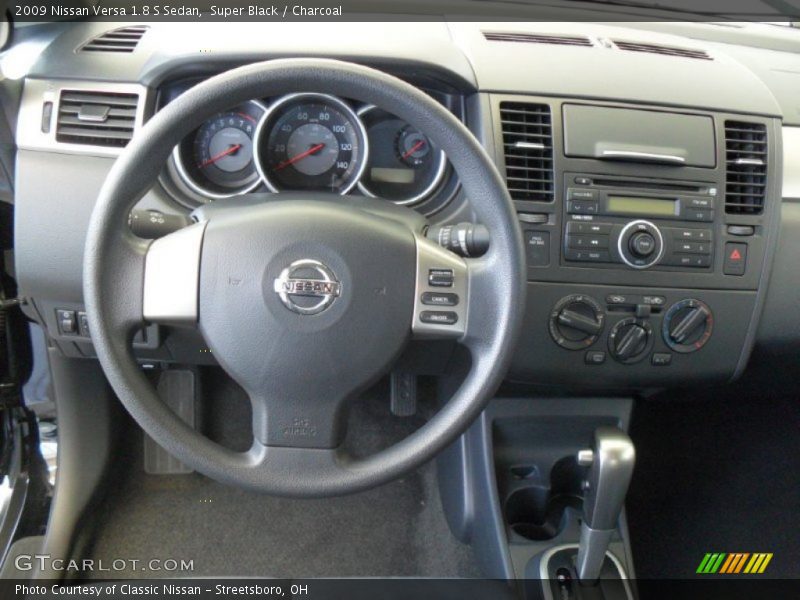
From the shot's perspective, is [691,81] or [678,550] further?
[678,550]

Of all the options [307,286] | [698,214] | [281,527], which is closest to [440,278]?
[307,286]

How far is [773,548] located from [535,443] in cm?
77

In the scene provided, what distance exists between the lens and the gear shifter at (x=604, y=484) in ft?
3.65

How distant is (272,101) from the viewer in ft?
3.74

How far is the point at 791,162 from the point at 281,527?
4.22 feet

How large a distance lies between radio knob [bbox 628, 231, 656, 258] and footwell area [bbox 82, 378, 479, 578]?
2.43 ft

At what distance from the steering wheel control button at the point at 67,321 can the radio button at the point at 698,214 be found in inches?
40.2

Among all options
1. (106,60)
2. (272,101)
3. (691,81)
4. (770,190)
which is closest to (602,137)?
(691,81)

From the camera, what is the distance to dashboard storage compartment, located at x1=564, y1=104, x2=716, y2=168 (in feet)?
3.87

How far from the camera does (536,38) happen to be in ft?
4.24

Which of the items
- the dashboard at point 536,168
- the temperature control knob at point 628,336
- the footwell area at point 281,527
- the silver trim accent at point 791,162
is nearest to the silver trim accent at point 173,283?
the dashboard at point 536,168

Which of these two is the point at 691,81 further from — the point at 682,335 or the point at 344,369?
the point at 344,369

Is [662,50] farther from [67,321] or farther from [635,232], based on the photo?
[67,321]

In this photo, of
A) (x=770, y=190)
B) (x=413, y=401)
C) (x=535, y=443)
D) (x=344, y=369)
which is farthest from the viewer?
(x=413, y=401)
